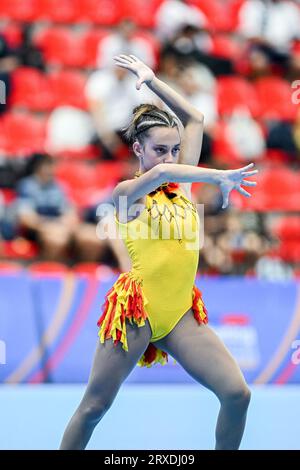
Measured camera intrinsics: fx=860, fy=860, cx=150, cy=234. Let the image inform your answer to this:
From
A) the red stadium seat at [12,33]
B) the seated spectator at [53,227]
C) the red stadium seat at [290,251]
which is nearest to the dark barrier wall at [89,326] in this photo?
the seated spectator at [53,227]

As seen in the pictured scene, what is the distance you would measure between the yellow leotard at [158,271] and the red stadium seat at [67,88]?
19.3 ft

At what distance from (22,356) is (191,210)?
3.26m

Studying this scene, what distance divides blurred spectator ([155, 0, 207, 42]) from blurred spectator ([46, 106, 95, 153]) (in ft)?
5.42

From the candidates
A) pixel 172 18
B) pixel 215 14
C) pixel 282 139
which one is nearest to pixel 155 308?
pixel 282 139

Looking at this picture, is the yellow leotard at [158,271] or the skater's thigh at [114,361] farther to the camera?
the yellow leotard at [158,271]

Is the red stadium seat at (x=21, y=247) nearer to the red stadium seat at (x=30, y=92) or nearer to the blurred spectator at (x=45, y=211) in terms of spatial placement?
the blurred spectator at (x=45, y=211)

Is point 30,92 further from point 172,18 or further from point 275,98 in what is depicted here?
point 275,98

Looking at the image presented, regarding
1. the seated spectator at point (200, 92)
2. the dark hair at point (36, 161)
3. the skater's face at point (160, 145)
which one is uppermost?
the seated spectator at point (200, 92)

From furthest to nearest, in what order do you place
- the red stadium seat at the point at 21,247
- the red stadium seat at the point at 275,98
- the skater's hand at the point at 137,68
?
1. the red stadium seat at the point at 275,98
2. the red stadium seat at the point at 21,247
3. the skater's hand at the point at 137,68

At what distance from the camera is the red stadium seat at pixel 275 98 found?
10.3m

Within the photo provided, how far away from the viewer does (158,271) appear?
3.91 metres

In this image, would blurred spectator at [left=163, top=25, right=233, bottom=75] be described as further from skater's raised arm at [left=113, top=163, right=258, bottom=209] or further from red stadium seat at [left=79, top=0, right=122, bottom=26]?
skater's raised arm at [left=113, top=163, right=258, bottom=209]

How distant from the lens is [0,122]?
365 inches

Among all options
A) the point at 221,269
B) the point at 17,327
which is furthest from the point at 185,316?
the point at 221,269
